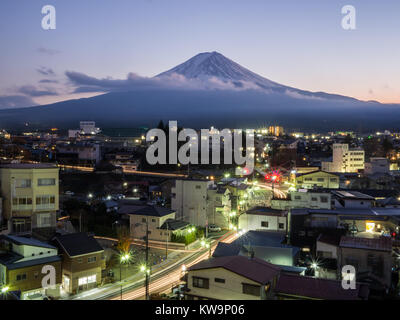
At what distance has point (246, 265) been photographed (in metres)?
5.86

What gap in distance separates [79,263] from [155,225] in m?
3.79

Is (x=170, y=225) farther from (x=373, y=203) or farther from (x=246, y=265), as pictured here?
(x=373, y=203)

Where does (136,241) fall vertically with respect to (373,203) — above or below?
below

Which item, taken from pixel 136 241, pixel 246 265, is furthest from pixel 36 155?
pixel 246 265

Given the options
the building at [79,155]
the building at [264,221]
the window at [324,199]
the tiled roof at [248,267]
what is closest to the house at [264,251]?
the tiled roof at [248,267]

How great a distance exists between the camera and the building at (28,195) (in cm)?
919

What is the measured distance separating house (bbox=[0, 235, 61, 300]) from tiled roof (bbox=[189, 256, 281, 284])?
9.99ft

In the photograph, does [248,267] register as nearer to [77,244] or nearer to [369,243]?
[369,243]

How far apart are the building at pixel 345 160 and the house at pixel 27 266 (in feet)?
68.7

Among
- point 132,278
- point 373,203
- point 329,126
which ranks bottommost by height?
point 132,278

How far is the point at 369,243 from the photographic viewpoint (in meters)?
7.64
